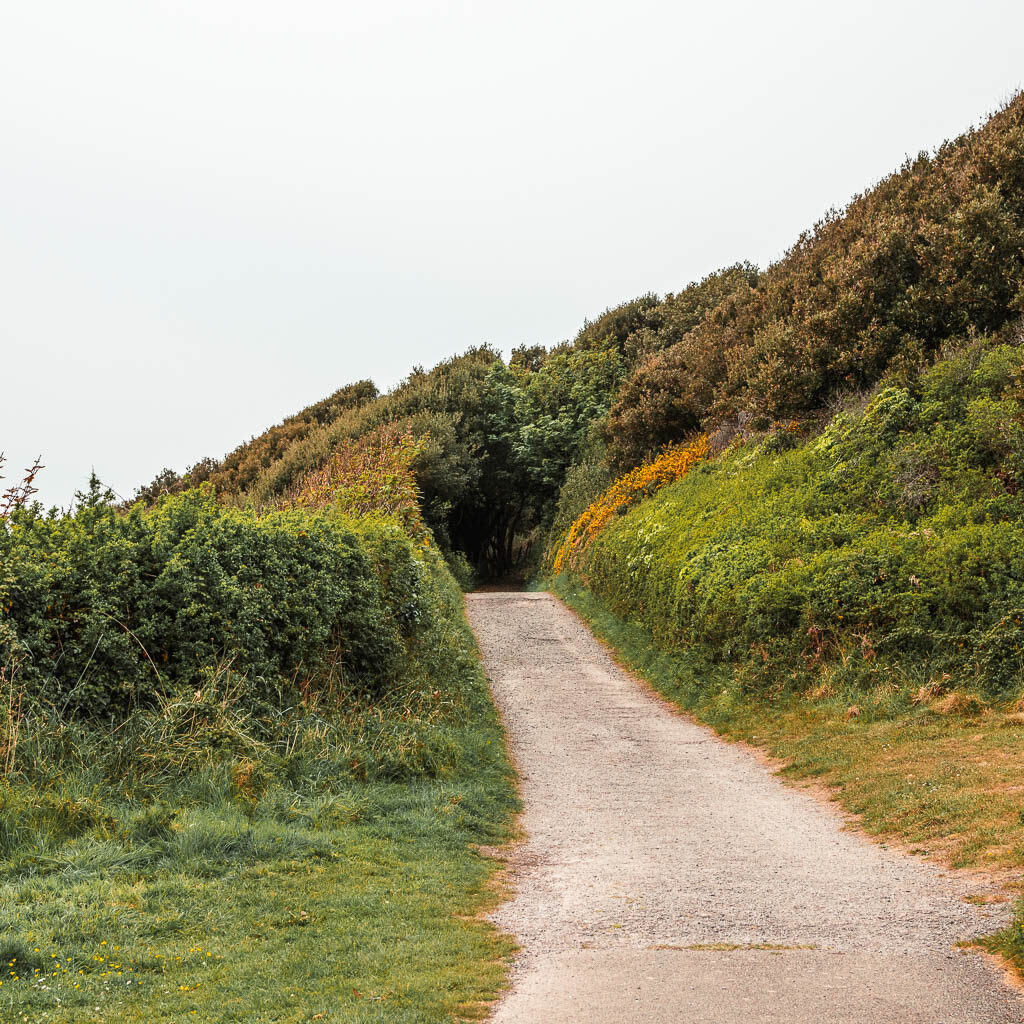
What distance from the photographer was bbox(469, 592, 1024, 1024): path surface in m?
4.37

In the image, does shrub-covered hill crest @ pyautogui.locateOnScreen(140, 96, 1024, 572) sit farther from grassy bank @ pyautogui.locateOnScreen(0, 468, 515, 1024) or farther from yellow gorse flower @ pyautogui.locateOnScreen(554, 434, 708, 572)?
grassy bank @ pyautogui.locateOnScreen(0, 468, 515, 1024)

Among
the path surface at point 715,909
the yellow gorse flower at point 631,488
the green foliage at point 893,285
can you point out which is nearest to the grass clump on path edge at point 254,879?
the path surface at point 715,909

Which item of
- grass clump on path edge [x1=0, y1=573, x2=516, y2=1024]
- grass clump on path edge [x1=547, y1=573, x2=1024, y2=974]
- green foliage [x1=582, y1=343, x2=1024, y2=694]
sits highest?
green foliage [x1=582, y1=343, x2=1024, y2=694]

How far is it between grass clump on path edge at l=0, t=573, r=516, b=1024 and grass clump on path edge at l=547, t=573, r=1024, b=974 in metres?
3.30

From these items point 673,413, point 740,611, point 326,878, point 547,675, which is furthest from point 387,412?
point 326,878

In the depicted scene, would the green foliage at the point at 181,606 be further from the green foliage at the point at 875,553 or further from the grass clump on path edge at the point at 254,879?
the green foliage at the point at 875,553

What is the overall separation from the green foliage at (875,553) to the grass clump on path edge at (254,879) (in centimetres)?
508

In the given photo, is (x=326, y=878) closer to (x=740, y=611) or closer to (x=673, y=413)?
(x=740, y=611)

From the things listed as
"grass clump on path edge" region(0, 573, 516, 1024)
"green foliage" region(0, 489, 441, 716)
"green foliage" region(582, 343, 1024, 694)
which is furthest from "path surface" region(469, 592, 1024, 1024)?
"green foliage" region(0, 489, 441, 716)

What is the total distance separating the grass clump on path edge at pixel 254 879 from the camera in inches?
176

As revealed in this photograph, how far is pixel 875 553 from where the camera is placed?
1248 centimetres

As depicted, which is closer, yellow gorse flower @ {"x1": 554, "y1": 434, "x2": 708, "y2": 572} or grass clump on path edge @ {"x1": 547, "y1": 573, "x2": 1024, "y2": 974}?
grass clump on path edge @ {"x1": 547, "y1": 573, "x2": 1024, "y2": 974}

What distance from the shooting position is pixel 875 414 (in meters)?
15.8

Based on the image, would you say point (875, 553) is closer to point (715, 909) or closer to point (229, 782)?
point (715, 909)
